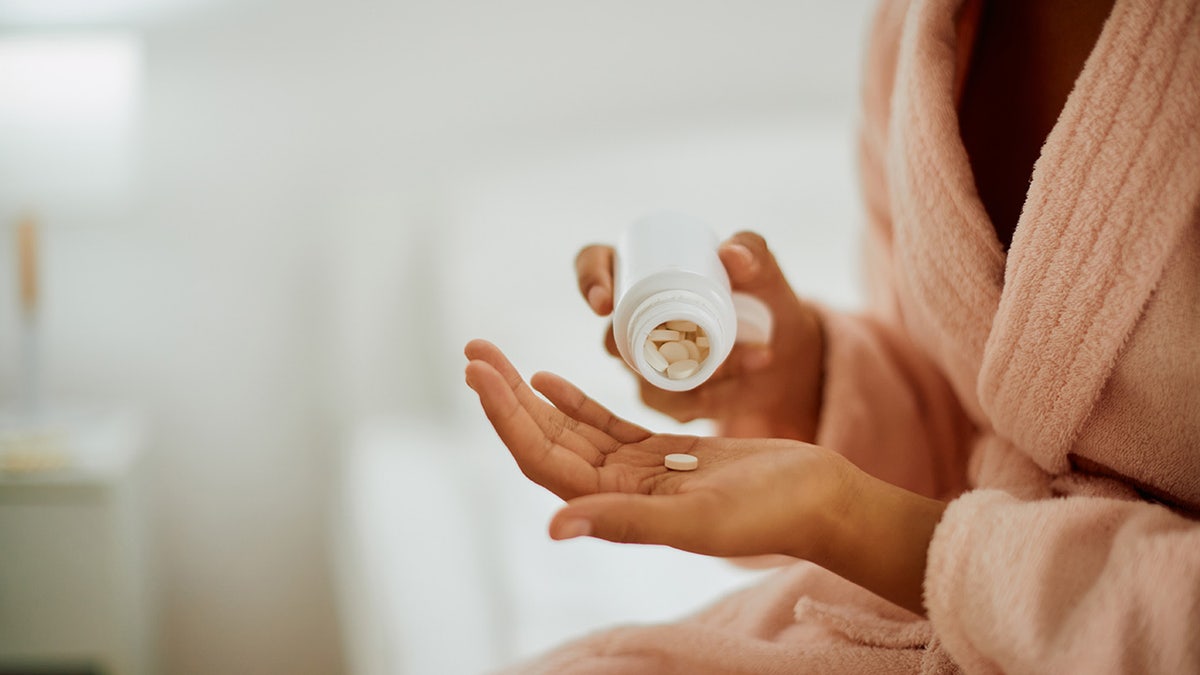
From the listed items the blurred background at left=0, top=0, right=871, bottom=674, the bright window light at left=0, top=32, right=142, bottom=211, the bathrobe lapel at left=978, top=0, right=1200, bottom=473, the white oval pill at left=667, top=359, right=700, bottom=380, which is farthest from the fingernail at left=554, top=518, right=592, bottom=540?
the bright window light at left=0, top=32, right=142, bottom=211

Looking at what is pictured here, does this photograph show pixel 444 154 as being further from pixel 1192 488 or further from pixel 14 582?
pixel 1192 488

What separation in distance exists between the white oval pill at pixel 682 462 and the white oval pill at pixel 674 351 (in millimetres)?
43

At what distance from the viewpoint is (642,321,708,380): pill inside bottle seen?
1.37 ft

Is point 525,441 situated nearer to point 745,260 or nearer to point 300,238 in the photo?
point 745,260

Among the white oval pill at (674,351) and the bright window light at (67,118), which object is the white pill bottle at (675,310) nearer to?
the white oval pill at (674,351)

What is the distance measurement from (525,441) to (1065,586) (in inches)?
8.9

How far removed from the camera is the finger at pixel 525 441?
1.27 feet

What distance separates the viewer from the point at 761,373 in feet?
2.04

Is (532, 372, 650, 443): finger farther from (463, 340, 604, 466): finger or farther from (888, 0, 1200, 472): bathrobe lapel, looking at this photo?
(888, 0, 1200, 472): bathrobe lapel

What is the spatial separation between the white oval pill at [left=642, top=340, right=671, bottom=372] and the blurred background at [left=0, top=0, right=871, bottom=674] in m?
0.64

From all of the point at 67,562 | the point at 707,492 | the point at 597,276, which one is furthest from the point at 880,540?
the point at 67,562

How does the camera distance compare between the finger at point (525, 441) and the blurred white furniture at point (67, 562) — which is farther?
the blurred white furniture at point (67, 562)

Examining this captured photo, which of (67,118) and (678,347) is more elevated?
(67,118)

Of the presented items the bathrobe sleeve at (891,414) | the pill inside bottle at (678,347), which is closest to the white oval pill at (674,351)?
the pill inside bottle at (678,347)
